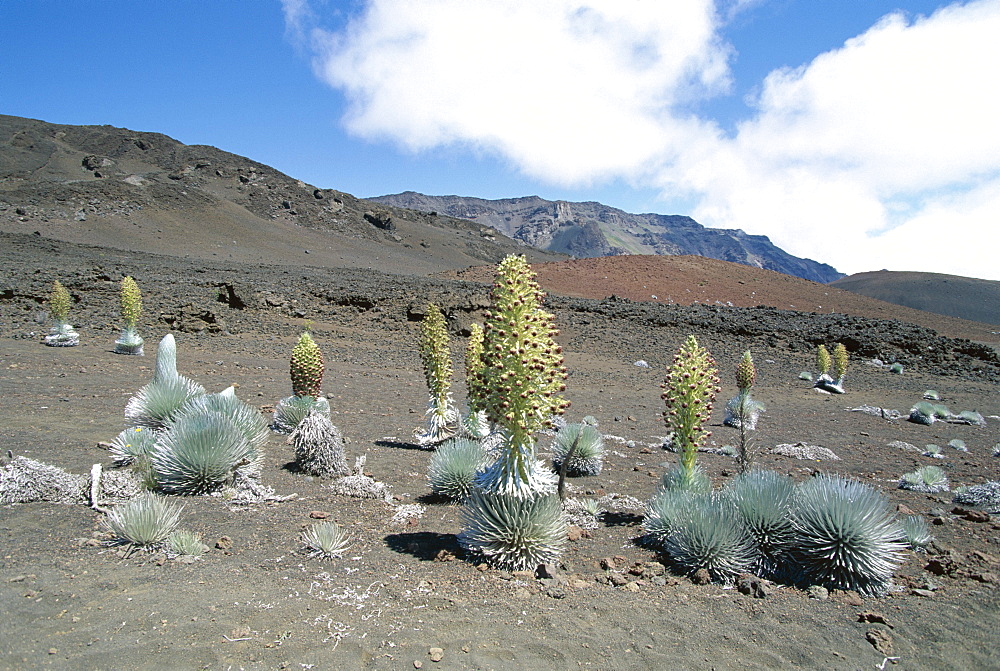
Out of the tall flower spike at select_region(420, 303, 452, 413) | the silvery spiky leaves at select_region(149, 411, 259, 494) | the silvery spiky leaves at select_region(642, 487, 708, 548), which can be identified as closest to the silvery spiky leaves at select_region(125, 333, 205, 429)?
the silvery spiky leaves at select_region(149, 411, 259, 494)

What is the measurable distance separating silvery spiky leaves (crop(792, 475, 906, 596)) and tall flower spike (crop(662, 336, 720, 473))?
3.19 feet

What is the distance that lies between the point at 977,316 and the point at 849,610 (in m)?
62.5

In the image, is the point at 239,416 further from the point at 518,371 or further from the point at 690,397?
the point at 690,397

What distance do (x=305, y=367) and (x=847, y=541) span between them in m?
4.69

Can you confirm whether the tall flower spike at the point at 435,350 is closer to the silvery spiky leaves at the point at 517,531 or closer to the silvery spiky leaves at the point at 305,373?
the silvery spiky leaves at the point at 305,373

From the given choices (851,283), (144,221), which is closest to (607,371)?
(144,221)

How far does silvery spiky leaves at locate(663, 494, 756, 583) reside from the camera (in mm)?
3477

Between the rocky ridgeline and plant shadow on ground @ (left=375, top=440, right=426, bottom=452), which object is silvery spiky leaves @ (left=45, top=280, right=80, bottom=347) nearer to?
plant shadow on ground @ (left=375, top=440, right=426, bottom=452)

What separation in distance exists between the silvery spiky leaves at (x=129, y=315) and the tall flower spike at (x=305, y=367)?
7.93 m

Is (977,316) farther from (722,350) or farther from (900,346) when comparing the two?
(722,350)

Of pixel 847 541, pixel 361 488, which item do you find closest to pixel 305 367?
pixel 361 488

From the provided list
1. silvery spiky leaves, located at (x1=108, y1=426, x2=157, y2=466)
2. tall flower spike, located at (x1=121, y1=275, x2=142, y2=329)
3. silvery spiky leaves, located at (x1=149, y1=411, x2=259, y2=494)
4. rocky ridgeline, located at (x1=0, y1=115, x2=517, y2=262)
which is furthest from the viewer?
rocky ridgeline, located at (x1=0, y1=115, x2=517, y2=262)

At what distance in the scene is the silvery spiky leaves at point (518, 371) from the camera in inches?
127

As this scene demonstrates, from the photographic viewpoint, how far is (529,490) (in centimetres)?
344
